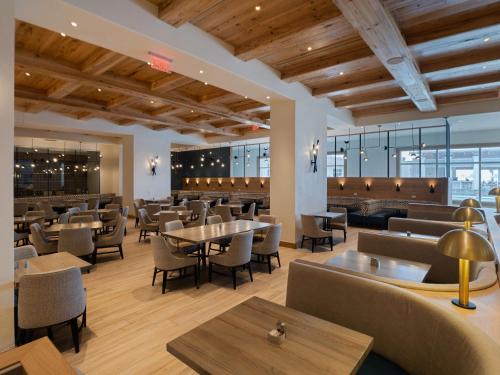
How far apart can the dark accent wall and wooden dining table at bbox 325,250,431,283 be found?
12980 millimetres

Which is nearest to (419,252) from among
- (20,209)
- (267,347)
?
(267,347)

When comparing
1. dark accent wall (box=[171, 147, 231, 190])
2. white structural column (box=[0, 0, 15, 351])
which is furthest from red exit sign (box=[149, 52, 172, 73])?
dark accent wall (box=[171, 147, 231, 190])

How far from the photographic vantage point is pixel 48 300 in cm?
249

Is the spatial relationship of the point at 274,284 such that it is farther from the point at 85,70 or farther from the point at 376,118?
the point at 376,118

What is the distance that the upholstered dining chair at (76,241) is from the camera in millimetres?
4625

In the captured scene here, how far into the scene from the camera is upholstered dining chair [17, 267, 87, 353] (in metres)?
2.42

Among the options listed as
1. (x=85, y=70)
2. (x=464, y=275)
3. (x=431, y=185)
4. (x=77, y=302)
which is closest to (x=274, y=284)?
(x=77, y=302)

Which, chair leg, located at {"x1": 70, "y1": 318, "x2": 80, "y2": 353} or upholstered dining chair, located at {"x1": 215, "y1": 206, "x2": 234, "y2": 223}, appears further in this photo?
upholstered dining chair, located at {"x1": 215, "y1": 206, "x2": 234, "y2": 223}

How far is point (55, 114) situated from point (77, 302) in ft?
28.8

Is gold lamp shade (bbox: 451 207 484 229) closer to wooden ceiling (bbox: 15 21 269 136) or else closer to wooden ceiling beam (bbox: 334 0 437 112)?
wooden ceiling beam (bbox: 334 0 437 112)

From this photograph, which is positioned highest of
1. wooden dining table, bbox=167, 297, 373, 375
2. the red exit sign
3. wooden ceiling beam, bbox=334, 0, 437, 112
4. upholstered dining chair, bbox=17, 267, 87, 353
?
wooden ceiling beam, bbox=334, 0, 437, 112

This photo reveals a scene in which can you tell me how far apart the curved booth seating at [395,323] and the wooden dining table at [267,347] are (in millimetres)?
382

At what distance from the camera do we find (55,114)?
9141mm

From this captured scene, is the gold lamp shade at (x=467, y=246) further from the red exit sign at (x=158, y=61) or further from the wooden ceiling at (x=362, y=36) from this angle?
the red exit sign at (x=158, y=61)
